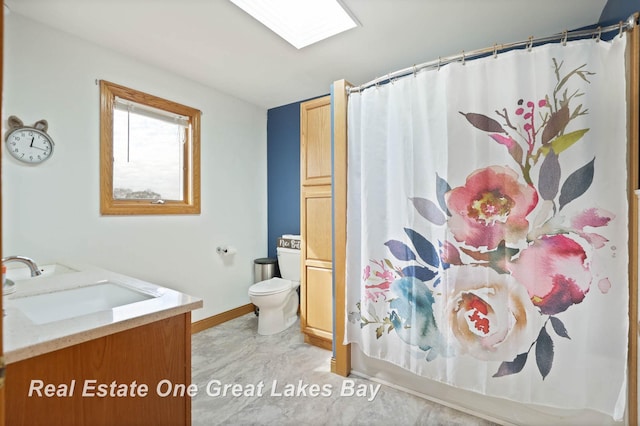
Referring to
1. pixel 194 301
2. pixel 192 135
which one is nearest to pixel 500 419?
pixel 194 301

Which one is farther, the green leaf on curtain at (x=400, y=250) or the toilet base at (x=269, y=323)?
the toilet base at (x=269, y=323)

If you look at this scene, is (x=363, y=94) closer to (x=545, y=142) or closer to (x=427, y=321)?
(x=545, y=142)

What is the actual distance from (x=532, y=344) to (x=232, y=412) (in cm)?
162

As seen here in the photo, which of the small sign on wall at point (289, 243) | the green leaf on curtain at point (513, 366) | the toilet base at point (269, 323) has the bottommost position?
the toilet base at point (269, 323)

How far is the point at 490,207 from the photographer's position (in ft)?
5.26

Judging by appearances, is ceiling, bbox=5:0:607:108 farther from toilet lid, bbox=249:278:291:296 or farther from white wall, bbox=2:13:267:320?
toilet lid, bbox=249:278:291:296

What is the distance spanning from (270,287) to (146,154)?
156 cm

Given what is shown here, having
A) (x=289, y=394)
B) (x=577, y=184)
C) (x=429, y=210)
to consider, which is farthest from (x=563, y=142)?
(x=289, y=394)

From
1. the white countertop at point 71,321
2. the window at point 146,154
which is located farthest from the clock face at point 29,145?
the white countertop at point 71,321

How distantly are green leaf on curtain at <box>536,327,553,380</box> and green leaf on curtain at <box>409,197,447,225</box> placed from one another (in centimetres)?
69

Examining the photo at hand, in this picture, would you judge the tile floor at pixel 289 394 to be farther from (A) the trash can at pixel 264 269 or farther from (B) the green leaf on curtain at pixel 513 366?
(A) the trash can at pixel 264 269

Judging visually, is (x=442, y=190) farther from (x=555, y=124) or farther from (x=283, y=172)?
(x=283, y=172)

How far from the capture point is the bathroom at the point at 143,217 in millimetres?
2012

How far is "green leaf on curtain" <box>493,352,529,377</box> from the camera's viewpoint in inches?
61.7
